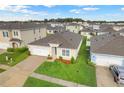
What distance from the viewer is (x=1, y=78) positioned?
10648 millimetres

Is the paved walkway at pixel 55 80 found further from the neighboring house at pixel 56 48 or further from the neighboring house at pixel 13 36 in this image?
the neighboring house at pixel 13 36

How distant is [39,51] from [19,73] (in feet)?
19.7

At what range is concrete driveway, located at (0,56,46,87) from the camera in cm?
980

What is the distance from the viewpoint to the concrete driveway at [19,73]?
9798 mm

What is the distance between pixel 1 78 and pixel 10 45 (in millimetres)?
11005

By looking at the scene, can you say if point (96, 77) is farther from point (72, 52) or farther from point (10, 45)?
point (10, 45)

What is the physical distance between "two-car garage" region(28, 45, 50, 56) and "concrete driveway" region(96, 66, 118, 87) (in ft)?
22.6

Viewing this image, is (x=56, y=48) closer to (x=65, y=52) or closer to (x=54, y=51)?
(x=54, y=51)

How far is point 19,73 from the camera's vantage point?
1161 cm

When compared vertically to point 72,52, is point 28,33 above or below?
above

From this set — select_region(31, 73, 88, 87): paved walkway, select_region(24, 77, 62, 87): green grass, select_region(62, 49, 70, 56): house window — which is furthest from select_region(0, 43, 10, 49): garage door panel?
select_region(24, 77, 62, 87): green grass

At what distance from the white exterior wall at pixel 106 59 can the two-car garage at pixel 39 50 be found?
20.0 ft

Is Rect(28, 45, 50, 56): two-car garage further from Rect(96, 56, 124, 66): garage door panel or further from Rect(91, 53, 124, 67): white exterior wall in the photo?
Rect(96, 56, 124, 66): garage door panel
